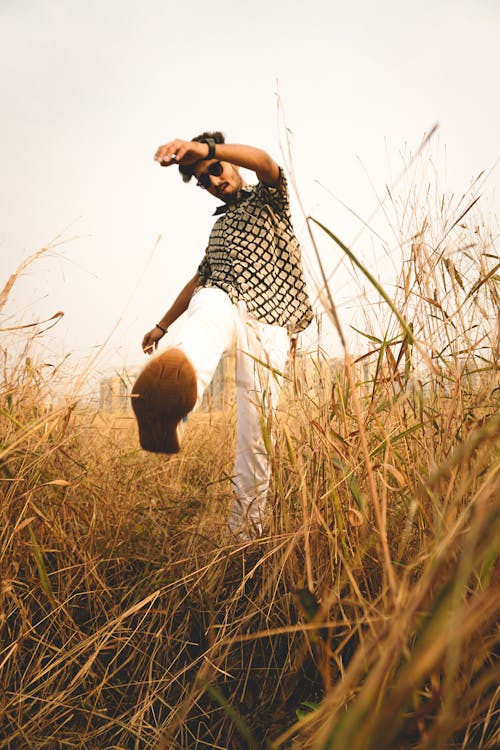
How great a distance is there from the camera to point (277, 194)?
158 centimetres

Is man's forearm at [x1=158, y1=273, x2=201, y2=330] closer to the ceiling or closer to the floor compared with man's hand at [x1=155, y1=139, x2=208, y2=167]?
closer to the floor

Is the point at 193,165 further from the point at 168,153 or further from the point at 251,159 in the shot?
the point at 168,153

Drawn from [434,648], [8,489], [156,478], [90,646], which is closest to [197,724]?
[90,646]

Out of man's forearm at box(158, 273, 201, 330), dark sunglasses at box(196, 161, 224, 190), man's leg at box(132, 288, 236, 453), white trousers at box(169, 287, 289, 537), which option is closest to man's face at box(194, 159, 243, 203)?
dark sunglasses at box(196, 161, 224, 190)

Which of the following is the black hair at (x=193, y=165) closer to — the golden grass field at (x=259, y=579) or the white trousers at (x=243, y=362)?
the white trousers at (x=243, y=362)

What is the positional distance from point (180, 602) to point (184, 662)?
0.10 metres

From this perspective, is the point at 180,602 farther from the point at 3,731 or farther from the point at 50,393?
the point at 50,393

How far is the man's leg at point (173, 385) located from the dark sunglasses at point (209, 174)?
734mm

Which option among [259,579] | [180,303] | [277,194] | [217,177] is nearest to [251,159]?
[277,194]

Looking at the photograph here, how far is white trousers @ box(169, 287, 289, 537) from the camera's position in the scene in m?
1.03

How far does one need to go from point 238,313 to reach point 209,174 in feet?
1.96

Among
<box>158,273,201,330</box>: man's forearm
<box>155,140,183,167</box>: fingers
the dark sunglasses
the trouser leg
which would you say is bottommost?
the trouser leg

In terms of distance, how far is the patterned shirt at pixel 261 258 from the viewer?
4.96 ft

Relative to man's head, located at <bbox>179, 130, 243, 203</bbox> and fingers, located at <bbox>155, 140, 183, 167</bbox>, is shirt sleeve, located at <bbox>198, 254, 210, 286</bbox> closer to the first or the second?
man's head, located at <bbox>179, 130, 243, 203</bbox>
